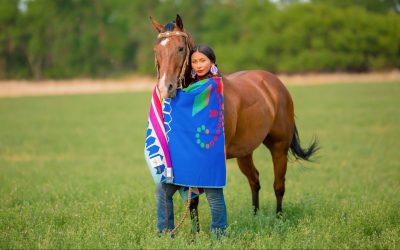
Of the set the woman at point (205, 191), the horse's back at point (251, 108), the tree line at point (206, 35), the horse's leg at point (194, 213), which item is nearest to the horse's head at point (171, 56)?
the woman at point (205, 191)

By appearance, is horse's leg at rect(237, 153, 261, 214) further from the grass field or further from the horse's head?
the horse's head

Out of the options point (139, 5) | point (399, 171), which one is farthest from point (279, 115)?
point (139, 5)

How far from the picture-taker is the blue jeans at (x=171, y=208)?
176 inches

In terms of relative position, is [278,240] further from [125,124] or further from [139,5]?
[139,5]

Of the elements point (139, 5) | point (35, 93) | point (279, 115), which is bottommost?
point (35, 93)

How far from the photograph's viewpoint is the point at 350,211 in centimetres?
585

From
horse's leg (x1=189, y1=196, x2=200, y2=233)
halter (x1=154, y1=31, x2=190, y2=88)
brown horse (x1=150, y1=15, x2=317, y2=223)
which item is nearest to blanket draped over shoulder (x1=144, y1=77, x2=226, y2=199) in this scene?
halter (x1=154, y1=31, x2=190, y2=88)

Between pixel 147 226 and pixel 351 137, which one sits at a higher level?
pixel 147 226

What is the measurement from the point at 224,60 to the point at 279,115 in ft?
191

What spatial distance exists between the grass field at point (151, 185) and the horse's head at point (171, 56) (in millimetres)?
1450

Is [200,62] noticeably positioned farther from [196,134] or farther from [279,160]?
[279,160]

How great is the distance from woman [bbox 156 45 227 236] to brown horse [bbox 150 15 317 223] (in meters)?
0.10

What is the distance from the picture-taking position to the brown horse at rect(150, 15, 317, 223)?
422cm

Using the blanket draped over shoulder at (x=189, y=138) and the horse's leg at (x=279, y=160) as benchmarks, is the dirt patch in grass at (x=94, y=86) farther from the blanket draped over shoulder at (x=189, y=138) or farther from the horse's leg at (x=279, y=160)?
the blanket draped over shoulder at (x=189, y=138)
